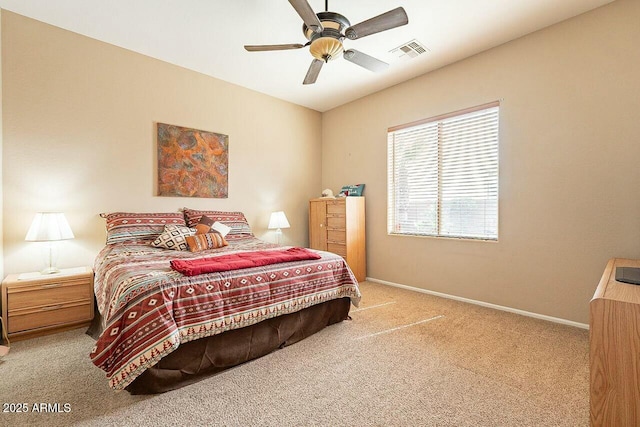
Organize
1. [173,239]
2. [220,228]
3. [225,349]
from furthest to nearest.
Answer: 1. [220,228]
2. [173,239]
3. [225,349]

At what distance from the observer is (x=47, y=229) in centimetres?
245

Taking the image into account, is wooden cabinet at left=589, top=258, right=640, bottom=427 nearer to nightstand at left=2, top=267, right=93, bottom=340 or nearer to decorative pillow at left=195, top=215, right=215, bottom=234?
decorative pillow at left=195, top=215, right=215, bottom=234

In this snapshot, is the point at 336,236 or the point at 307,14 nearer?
the point at 307,14

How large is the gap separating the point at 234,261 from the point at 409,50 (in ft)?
9.34

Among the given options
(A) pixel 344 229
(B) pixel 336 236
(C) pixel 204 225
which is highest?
(C) pixel 204 225

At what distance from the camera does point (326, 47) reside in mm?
2256

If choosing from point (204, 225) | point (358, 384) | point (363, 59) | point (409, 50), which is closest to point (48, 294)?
point (204, 225)

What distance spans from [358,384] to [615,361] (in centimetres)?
123

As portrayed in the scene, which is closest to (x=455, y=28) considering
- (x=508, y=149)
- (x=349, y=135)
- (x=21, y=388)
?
(x=508, y=149)

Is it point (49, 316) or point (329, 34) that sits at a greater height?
point (329, 34)

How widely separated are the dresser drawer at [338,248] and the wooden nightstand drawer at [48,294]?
112 inches

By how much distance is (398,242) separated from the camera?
399cm

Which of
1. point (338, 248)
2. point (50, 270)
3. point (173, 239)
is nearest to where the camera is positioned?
point (50, 270)

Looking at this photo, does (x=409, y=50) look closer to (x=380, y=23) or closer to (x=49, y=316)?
(x=380, y=23)
